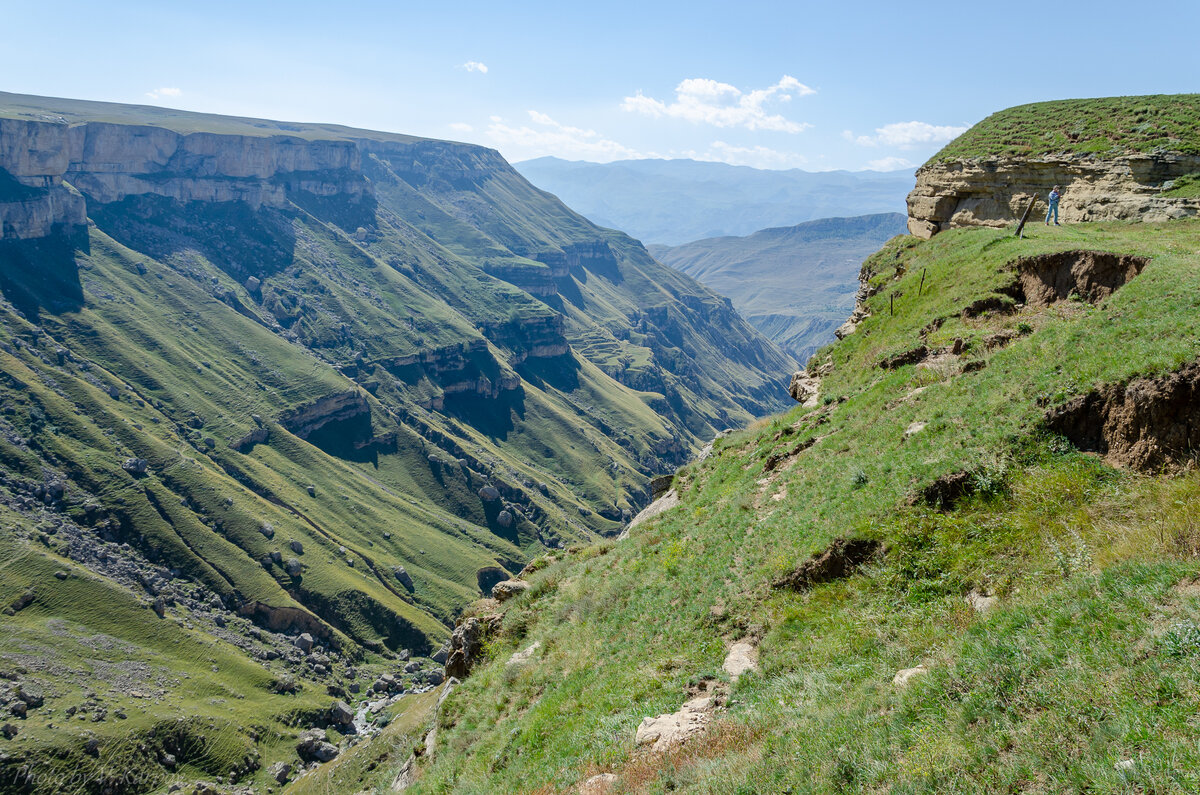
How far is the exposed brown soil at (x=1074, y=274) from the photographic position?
79.6 ft

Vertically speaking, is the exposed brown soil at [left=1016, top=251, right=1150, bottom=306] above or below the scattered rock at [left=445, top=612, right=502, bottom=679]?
above

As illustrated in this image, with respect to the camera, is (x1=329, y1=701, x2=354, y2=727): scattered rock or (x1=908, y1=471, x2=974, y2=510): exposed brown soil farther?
(x1=329, y1=701, x2=354, y2=727): scattered rock

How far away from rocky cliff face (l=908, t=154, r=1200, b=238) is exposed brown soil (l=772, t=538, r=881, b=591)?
28132 mm

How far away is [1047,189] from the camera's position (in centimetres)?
3838

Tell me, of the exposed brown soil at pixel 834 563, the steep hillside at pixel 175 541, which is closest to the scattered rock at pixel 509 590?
the exposed brown soil at pixel 834 563

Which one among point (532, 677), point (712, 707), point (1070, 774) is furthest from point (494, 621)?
point (1070, 774)

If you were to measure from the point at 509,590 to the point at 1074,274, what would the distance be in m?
26.6

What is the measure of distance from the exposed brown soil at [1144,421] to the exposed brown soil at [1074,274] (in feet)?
34.5

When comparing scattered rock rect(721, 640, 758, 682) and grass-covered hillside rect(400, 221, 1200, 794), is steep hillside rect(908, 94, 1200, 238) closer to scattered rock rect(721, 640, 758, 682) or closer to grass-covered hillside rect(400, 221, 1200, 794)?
grass-covered hillside rect(400, 221, 1200, 794)

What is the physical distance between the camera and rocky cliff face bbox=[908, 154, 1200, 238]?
3281 cm

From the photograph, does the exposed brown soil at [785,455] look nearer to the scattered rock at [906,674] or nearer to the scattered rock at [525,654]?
the scattered rock at [525,654]

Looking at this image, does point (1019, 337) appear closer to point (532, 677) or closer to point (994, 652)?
point (994, 652)

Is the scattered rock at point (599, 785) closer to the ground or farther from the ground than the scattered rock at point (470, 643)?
farther from the ground

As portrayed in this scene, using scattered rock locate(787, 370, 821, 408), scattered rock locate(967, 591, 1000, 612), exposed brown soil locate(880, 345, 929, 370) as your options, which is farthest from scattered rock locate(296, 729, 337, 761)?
scattered rock locate(967, 591, 1000, 612)
